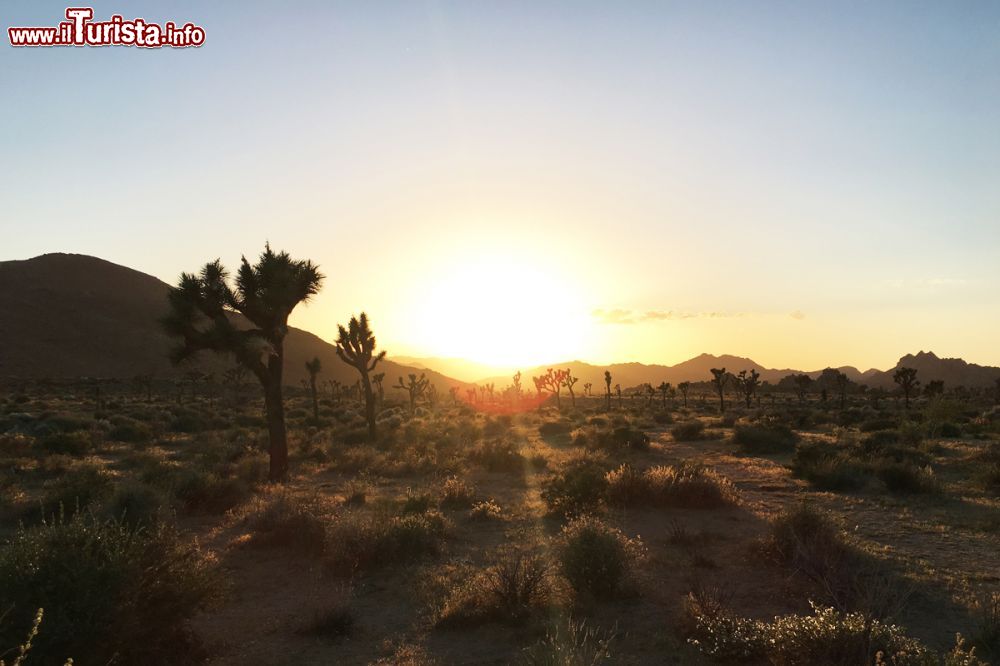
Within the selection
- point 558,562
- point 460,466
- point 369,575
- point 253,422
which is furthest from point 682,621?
point 253,422

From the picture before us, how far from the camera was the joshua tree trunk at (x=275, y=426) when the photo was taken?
18266 mm

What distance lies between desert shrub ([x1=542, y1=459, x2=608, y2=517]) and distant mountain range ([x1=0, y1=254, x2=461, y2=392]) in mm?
65497

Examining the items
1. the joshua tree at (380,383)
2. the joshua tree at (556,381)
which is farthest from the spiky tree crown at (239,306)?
the joshua tree at (556,381)

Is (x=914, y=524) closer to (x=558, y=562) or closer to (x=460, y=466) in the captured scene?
(x=558, y=562)

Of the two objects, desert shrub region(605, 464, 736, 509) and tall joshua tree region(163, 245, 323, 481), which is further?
tall joshua tree region(163, 245, 323, 481)

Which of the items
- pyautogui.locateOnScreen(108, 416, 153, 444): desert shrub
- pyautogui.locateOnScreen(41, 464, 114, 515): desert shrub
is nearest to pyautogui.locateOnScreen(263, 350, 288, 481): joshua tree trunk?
pyautogui.locateOnScreen(41, 464, 114, 515): desert shrub

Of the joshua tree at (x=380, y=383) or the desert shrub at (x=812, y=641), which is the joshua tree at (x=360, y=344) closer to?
the joshua tree at (x=380, y=383)

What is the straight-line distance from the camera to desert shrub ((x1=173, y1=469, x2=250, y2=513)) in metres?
14.2

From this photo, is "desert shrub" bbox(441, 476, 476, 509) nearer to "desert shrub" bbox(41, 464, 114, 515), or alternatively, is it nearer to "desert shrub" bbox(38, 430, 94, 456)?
"desert shrub" bbox(41, 464, 114, 515)

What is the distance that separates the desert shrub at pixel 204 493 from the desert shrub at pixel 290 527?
2297mm

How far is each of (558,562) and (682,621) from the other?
96.8 inches

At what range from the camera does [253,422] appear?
37219mm

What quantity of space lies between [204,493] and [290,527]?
Answer: 4.27 meters

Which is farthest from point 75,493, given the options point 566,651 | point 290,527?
point 566,651
